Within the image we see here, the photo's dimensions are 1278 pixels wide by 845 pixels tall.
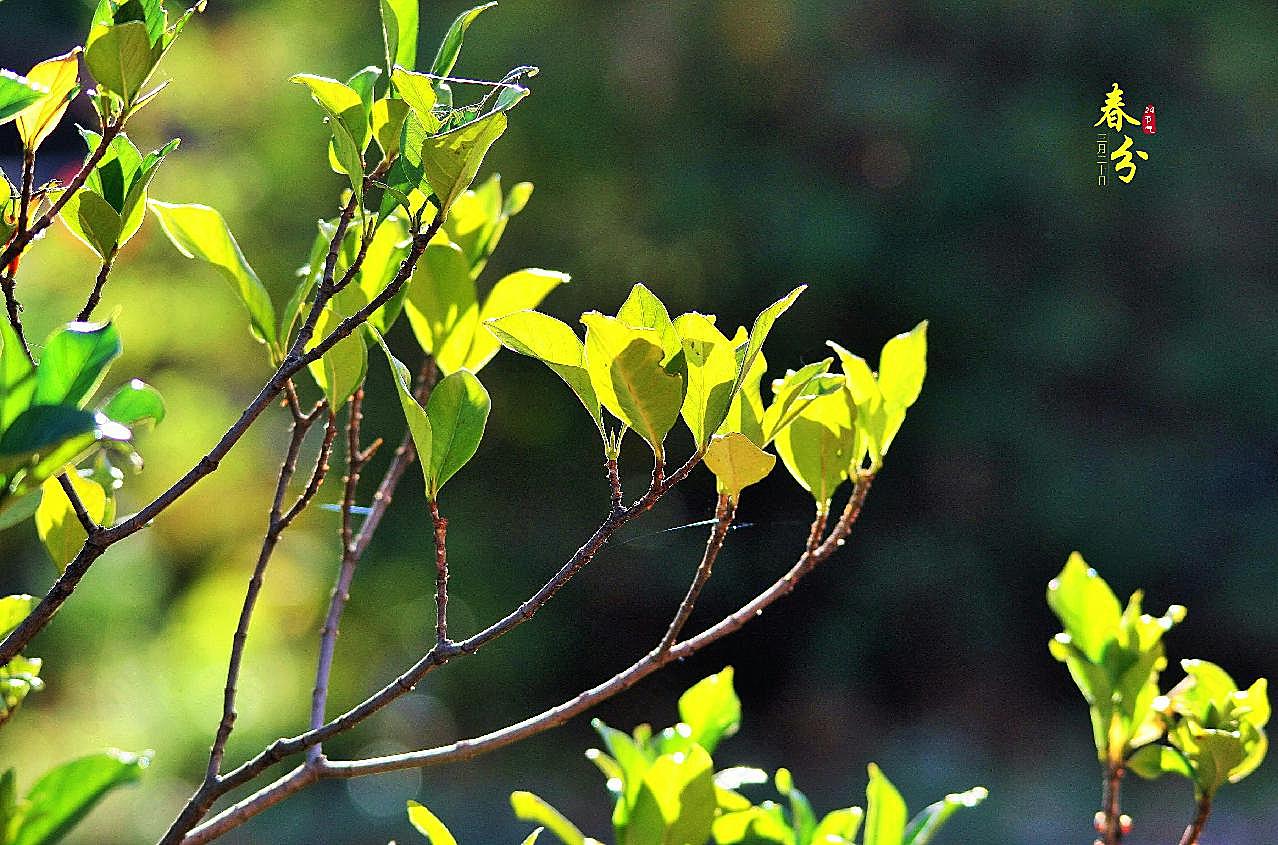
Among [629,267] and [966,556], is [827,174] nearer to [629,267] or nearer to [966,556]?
[629,267]

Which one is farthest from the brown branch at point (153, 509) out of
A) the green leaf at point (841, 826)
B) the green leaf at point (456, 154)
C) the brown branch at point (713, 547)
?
the green leaf at point (841, 826)

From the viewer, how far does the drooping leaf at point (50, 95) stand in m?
0.31

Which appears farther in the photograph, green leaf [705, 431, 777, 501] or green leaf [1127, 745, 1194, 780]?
green leaf [1127, 745, 1194, 780]

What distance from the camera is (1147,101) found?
2.45m

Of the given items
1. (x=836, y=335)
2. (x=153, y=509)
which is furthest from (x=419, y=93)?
(x=836, y=335)

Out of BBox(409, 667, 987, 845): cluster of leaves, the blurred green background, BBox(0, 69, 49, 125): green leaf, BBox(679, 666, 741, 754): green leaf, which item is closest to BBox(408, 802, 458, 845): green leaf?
BBox(409, 667, 987, 845): cluster of leaves

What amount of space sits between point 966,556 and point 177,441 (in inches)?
68.8

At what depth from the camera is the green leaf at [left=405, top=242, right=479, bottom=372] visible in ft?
1.30

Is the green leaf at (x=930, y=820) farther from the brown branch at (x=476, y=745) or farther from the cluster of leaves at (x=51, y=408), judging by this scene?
the cluster of leaves at (x=51, y=408)

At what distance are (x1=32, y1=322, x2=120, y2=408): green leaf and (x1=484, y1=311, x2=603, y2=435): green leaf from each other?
9 cm

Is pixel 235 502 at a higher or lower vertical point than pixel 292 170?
lower

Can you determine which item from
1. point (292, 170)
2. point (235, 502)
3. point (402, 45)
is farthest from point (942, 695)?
point (402, 45)

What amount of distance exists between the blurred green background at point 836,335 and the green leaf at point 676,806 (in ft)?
5.89

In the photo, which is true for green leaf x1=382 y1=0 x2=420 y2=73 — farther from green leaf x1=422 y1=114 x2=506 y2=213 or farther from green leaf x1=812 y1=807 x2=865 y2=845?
green leaf x1=812 y1=807 x2=865 y2=845
